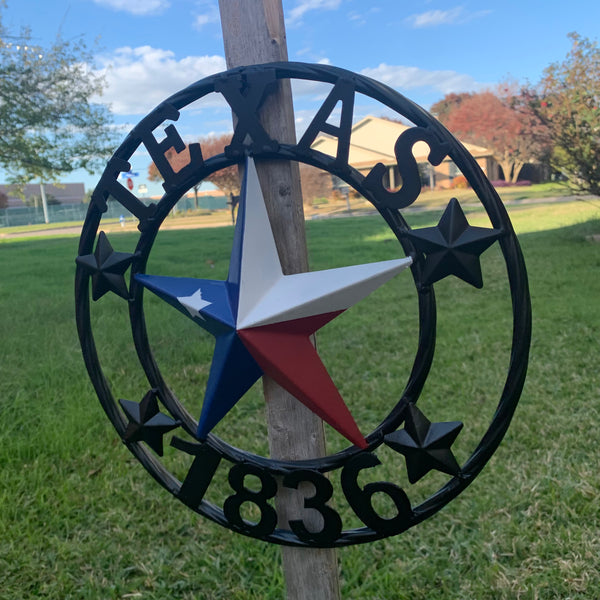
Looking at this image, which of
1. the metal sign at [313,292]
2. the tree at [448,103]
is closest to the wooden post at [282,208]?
the metal sign at [313,292]

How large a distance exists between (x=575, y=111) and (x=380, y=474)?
6.68 meters

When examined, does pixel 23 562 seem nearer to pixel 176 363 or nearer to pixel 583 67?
pixel 176 363

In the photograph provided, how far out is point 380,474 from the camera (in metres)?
2.72

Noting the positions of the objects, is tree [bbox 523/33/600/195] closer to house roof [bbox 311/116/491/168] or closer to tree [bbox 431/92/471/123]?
house roof [bbox 311/116/491/168]

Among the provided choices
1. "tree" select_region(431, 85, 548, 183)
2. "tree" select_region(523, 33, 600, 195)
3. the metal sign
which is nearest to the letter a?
the metal sign

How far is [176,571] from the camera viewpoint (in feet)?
7.38

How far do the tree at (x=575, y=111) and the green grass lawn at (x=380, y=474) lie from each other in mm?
3104

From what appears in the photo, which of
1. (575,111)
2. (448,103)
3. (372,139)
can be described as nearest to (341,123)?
(575,111)

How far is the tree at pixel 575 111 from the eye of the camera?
7359 millimetres

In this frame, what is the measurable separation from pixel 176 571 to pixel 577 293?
462cm

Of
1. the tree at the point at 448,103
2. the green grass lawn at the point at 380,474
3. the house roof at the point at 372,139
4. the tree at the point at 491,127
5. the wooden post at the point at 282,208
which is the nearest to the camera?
the wooden post at the point at 282,208

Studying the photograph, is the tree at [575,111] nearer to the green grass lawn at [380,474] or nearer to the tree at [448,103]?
the green grass lawn at [380,474]

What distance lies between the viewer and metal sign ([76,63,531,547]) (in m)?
1.22

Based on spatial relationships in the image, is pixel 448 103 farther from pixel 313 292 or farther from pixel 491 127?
pixel 313 292
